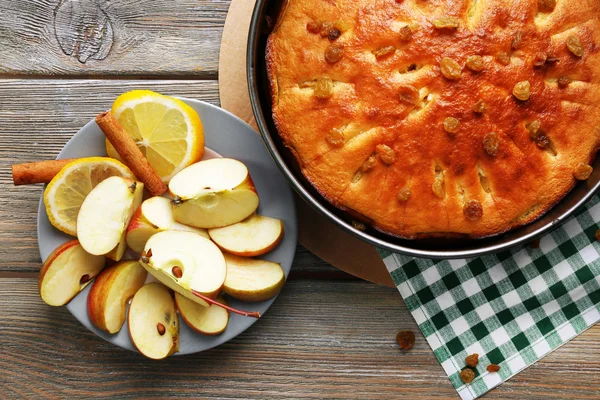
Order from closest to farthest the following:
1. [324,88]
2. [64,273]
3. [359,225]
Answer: [324,88], [359,225], [64,273]

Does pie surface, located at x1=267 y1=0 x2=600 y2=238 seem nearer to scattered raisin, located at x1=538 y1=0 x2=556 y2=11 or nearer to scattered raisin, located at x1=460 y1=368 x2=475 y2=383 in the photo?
scattered raisin, located at x1=538 y1=0 x2=556 y2=11

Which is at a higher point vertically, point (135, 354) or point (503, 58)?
point (503, 58)

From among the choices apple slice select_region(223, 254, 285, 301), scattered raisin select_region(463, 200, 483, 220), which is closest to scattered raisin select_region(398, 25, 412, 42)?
scattered raisin select_region(463, 200, 483, 220)

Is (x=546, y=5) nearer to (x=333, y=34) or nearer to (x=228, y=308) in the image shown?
(x=333, y=34)

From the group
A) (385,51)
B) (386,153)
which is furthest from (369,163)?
(385,51)

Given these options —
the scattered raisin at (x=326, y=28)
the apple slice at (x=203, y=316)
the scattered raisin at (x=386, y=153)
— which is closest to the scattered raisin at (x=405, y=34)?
the scattered raisin at (x=326, y=28)

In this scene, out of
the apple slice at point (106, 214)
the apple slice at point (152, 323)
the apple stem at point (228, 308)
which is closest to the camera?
the apple stem at point (228, 308)

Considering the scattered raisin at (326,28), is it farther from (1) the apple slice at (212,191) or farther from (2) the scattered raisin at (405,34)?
(1) the apple slice at (212,191)
